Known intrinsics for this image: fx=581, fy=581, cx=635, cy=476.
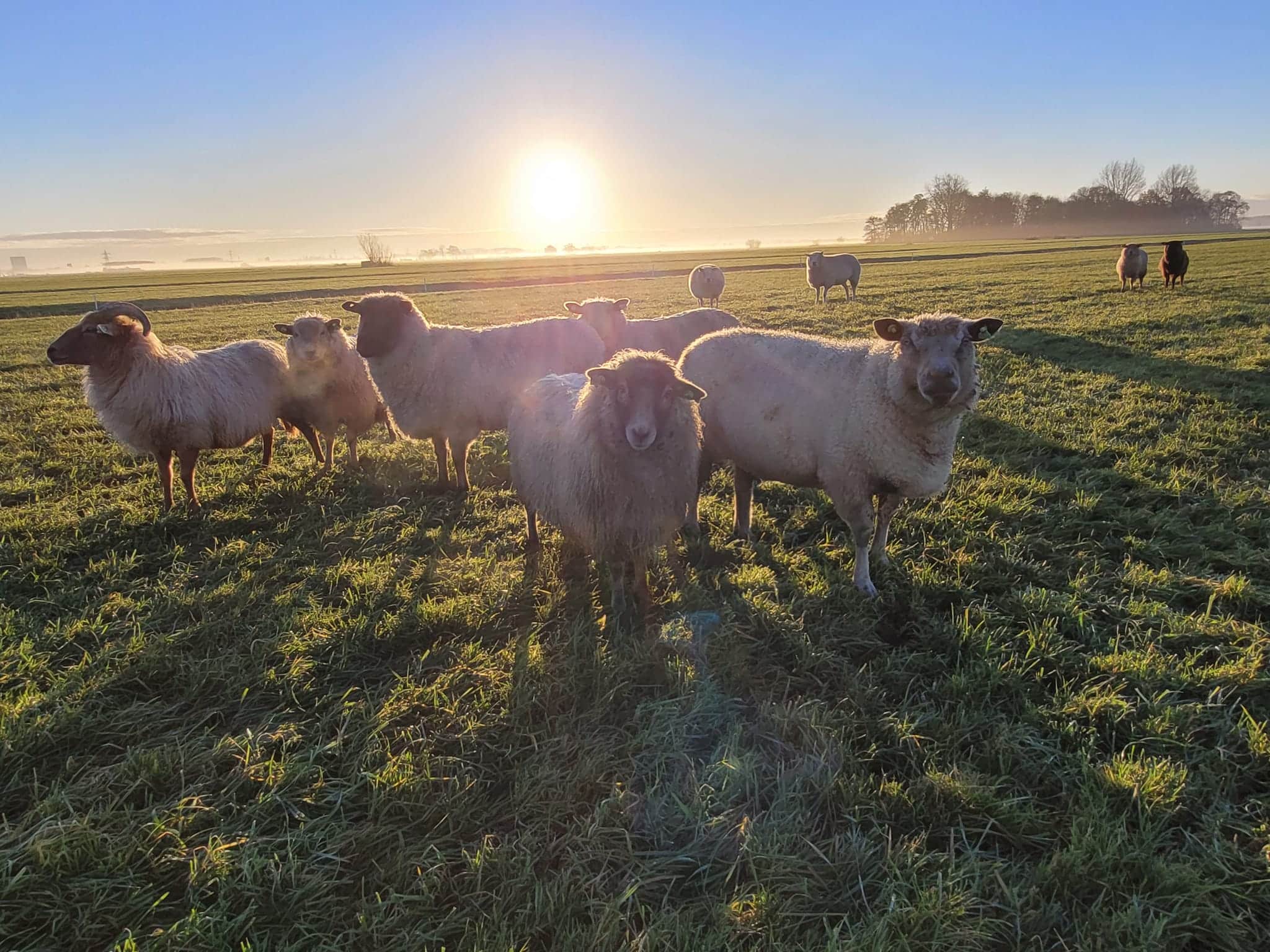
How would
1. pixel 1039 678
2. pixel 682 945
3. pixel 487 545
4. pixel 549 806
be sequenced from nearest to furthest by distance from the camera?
pixel 682 945 → pixel 549 806 → pixel 1039 678 → pixel 487 545

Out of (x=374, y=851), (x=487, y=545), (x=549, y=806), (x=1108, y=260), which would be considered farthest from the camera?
(x=1108, y=260)

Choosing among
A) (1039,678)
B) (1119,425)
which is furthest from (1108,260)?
(1039,678)

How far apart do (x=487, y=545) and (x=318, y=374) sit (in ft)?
12.9

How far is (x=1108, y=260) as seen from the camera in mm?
36625

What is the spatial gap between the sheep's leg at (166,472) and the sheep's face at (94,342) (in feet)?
3.46

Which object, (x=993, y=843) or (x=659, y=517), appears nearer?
(x=993, y=843)

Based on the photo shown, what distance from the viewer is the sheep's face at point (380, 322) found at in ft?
22.1

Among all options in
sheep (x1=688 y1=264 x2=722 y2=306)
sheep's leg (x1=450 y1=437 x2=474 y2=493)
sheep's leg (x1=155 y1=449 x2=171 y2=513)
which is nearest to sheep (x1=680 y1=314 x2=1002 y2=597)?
sheep's leg (x1=450 y1=437 x2=474 y2=493)

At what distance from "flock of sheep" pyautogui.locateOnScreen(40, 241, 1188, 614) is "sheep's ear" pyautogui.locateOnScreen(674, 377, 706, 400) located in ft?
0.06

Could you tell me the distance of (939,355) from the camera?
14.0 ft

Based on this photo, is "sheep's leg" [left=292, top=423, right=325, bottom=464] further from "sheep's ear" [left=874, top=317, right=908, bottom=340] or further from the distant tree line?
the distant tree line

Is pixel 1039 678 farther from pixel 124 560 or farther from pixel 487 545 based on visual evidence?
pixel 124 560

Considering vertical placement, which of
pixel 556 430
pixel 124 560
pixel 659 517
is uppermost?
pixel 556 430

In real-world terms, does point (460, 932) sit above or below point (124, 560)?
below
